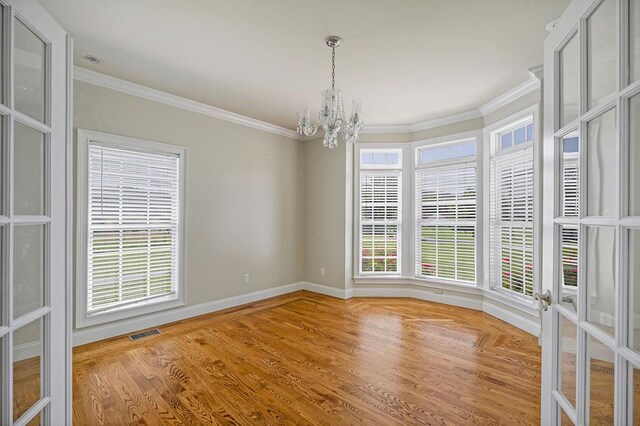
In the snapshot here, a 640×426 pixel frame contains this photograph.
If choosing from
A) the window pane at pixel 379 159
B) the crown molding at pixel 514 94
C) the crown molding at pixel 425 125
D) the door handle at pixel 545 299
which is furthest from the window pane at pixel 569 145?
the window pane at pixel 379 159

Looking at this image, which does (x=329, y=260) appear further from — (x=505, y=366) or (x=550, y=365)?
(x=550, y=365)

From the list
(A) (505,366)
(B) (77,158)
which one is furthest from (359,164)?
(B) (77,158)

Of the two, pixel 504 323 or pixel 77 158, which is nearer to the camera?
pixel 77 158

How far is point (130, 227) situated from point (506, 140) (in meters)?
4.59

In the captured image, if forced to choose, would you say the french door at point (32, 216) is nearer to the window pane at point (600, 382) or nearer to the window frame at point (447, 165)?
the window pane at point (600, 382)

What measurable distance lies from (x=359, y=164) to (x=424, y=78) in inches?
75.5

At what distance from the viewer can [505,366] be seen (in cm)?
265

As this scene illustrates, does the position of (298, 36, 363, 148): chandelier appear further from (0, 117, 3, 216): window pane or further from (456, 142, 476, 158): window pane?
(456, 142, 476, 158): window pane

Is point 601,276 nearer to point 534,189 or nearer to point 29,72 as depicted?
point 29,72

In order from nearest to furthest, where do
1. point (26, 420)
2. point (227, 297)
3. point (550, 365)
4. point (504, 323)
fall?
point (26, 420)
point (550, 365)
point (504, 323)
point (227, 297)

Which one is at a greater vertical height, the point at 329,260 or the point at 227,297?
the point at 329,260

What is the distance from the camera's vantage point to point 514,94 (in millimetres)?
3496

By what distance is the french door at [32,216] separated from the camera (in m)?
1.00

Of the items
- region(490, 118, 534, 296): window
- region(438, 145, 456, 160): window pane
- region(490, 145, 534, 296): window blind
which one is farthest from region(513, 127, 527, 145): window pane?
region(438, 145, 456, 160): window pane
